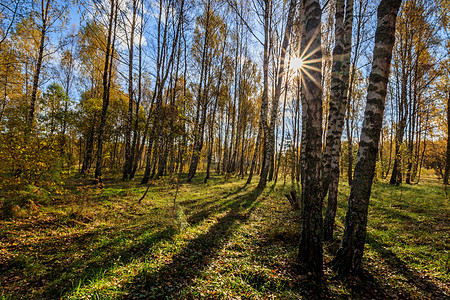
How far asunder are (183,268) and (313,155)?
317 cm

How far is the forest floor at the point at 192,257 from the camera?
2.69m

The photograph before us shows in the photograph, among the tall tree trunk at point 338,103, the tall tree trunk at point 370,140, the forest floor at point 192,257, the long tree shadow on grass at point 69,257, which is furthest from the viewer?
the tall tree trunk at point 338,103

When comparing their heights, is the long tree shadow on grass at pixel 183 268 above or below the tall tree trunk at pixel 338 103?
below

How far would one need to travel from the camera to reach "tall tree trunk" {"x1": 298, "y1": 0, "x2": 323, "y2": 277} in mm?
3273

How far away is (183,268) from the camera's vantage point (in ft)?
10.7

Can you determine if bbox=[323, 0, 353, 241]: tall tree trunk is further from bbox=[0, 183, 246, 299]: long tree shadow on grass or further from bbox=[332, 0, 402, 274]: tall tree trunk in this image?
bbox=[0, 183, 246, 299]: long tree shadow on grass

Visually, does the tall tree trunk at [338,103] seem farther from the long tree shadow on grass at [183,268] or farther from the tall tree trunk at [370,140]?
the long tree shadow on grass at [183,268]

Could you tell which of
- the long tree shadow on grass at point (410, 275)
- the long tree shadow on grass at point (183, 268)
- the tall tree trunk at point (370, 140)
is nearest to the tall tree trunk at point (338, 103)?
the long tree shadow on grass at point (410, 275)

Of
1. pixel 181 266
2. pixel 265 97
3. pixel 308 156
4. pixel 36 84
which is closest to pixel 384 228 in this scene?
pixel 308 156

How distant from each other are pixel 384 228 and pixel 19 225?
9756 millimetres

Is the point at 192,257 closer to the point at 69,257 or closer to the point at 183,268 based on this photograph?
the point at 183,268

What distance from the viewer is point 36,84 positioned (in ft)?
31.6

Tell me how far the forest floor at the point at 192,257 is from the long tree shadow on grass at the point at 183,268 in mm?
15

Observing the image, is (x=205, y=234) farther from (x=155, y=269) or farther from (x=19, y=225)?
(x=19, y=225)
